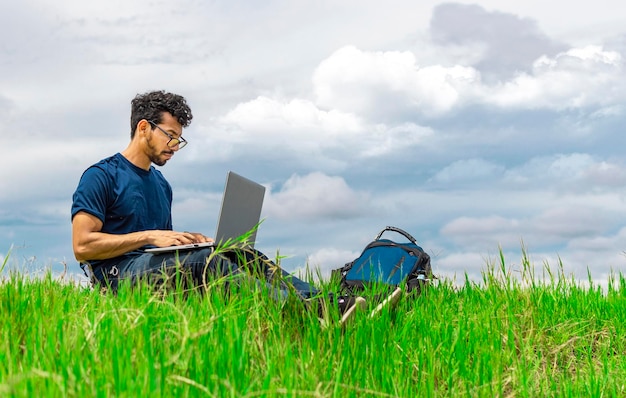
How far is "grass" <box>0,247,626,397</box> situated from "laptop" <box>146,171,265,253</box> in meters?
0.96

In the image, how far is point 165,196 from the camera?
6633mm

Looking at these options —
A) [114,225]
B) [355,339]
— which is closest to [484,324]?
[355,339]

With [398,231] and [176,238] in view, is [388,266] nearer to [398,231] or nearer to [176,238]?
[398,231]

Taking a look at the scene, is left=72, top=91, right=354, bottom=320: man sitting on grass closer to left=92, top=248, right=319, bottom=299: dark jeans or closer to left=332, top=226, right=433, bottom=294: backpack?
left=92, top=248, right=319, bottom=299: dark jeans

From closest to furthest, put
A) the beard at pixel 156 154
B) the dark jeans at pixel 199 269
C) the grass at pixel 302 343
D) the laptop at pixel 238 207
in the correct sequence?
the grass at pixel 302 343
the dark jeans at pixel 199 269
the laptop at pixel 238 207
the beard at pixel 156 154

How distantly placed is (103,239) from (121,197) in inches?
22.5

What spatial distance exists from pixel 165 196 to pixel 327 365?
331 centimetres

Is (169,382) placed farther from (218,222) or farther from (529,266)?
(529,266)

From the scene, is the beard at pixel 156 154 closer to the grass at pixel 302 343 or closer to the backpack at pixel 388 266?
the grass at pixel 302 343

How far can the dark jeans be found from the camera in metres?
4.62

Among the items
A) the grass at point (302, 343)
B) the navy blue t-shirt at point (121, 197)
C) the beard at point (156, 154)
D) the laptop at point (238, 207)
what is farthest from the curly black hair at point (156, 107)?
the grass at point (302, 343)

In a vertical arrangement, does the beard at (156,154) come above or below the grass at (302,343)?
above

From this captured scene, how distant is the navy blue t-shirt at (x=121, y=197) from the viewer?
574cm

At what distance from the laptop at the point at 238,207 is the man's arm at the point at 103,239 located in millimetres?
211
